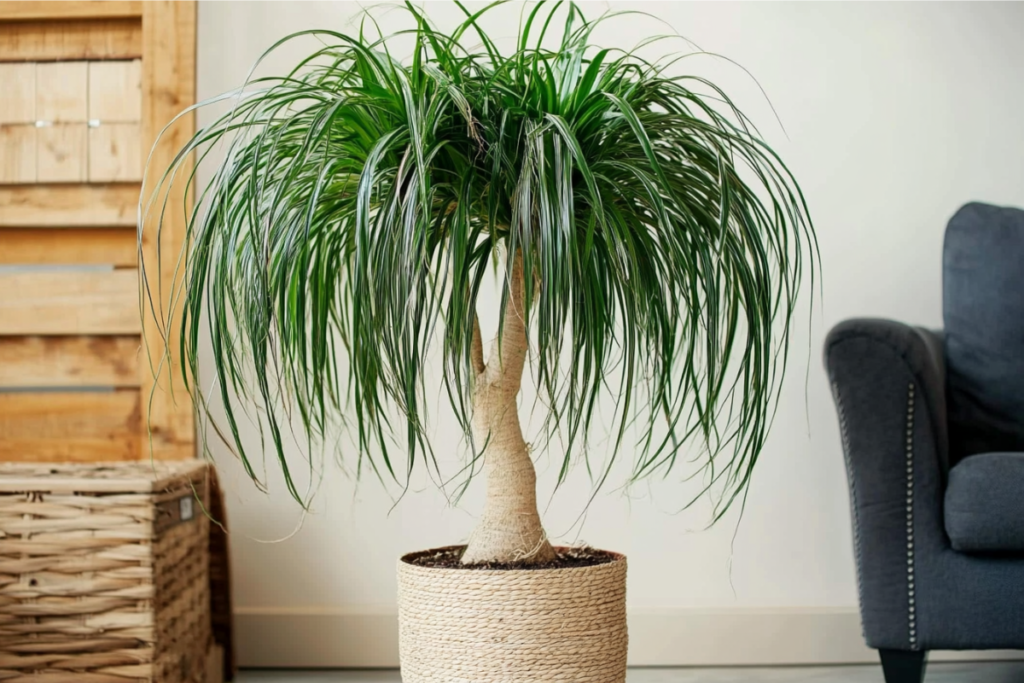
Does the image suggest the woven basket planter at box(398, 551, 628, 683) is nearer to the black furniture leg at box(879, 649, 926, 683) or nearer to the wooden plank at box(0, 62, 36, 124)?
the black furniture leg at box(879, 649, 926, 683)

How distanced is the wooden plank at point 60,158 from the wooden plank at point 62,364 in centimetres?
37

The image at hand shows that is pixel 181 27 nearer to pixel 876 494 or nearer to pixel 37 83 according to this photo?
pixel 37 83

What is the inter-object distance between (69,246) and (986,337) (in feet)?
6.43

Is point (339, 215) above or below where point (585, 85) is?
below

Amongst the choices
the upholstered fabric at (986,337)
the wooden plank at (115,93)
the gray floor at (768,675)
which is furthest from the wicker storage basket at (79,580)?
the upholstered fabric at (986,337)

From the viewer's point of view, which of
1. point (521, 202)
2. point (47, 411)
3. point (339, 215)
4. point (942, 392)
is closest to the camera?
point (521, 202)

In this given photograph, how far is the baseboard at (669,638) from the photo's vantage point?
215 cm

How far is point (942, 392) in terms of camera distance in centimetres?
175

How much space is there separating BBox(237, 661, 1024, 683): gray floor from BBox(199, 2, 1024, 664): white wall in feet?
0.14

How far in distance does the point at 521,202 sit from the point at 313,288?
1.29 ft

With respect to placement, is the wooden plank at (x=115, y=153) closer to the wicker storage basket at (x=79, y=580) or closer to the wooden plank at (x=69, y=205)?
the wooden plank at (x=69, y=205)

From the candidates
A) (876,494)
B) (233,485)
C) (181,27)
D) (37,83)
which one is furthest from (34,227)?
(876,494)

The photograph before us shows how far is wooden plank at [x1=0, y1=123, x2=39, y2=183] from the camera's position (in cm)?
216

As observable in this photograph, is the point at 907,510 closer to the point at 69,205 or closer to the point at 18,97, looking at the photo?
the point at 69,205
